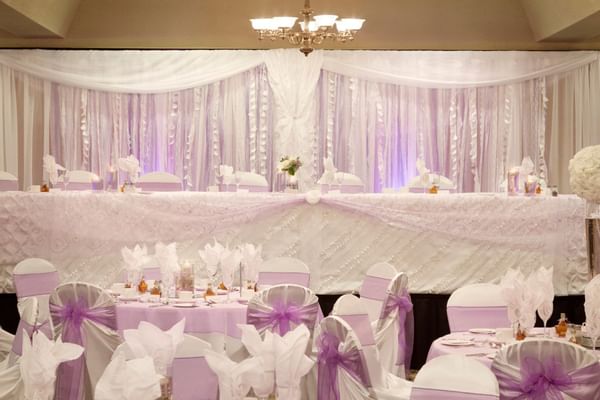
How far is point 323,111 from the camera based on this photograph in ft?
37.2

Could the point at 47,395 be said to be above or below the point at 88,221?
below

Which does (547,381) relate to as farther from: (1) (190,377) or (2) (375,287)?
(2) (375,287)

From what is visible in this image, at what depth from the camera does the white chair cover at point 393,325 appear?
541 cm

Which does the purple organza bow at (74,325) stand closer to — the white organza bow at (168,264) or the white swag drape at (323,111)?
the white organza bow at (168,264)

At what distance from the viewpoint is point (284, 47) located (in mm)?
11039

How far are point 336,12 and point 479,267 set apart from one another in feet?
14.2

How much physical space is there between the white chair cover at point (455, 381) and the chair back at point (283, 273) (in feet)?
11.1

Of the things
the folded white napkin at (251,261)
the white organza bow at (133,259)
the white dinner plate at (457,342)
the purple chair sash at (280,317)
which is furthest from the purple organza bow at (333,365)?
the white organza bow at (133,259)

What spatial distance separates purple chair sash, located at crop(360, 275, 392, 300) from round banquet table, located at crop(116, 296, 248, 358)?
1.21m

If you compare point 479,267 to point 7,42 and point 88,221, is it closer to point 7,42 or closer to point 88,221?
point 88,221

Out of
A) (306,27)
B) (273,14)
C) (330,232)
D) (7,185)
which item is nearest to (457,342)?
(330,232)

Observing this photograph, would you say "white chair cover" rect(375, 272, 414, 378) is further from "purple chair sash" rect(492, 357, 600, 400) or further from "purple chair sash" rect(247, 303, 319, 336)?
"purple chair sash" rect(492, 357, 600, 400)

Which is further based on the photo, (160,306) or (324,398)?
(160,306)

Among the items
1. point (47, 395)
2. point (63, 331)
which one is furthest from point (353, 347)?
point (63, 331)
